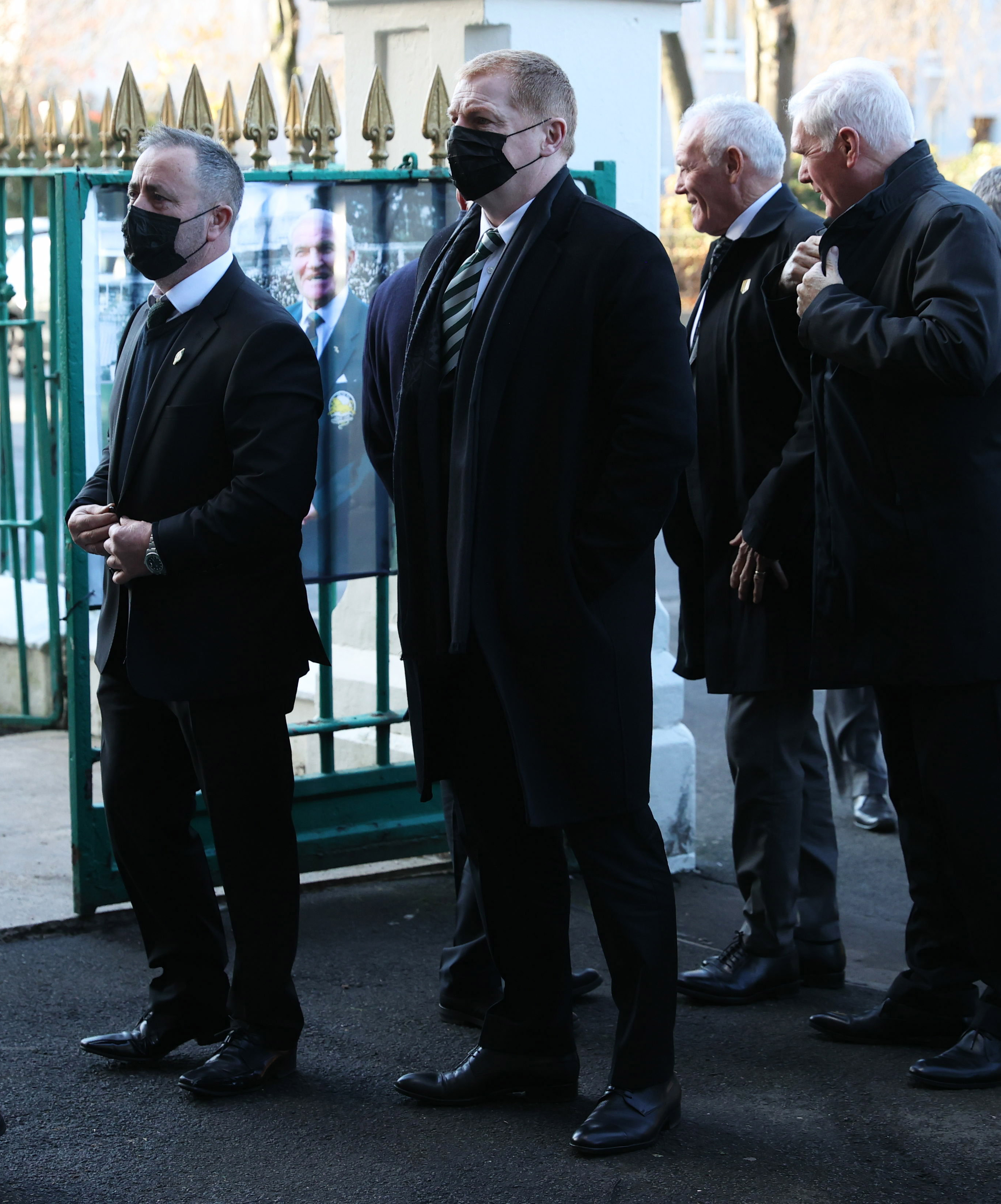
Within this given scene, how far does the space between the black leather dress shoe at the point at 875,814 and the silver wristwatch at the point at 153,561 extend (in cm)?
317

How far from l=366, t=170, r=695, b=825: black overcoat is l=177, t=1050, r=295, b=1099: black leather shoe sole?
89 centimetres

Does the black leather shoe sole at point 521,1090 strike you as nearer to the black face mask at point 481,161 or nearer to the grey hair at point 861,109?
the black face mask at point 481,161

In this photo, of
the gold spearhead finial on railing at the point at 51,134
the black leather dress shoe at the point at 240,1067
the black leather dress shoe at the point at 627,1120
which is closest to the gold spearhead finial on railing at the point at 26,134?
the gold spearhead finial on railing at the point at 51,134

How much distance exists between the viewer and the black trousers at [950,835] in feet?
11.3

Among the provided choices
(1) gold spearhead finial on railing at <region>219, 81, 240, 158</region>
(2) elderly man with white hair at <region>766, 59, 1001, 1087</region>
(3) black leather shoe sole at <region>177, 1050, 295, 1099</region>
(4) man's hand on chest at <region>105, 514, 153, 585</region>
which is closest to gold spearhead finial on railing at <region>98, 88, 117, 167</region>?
(1) gold spearhead finial on railing at <region>219, 81, 240, 158</region>

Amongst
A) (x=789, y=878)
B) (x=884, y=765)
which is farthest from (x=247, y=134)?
(x=884, y=765)

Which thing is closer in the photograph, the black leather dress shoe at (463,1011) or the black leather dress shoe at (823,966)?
the black leather dress shoe at (463,1011)

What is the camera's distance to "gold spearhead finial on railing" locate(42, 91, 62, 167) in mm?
4914

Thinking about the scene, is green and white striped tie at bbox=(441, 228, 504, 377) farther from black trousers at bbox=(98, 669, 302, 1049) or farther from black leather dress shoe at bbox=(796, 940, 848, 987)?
black leather dress shoe at bbox=(796, 940, 848, 987)

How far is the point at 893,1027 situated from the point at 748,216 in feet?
6.21

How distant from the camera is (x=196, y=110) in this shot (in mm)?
4559

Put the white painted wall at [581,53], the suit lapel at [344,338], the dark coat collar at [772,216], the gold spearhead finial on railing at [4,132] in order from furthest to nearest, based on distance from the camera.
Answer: the gold spearhead finial on railing at [4,132], the white painted wall at [581,53], the suit lapel at [344,338], the dark coat collar at [772,216]

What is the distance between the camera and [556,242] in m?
3.13

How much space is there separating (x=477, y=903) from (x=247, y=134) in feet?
7.30
